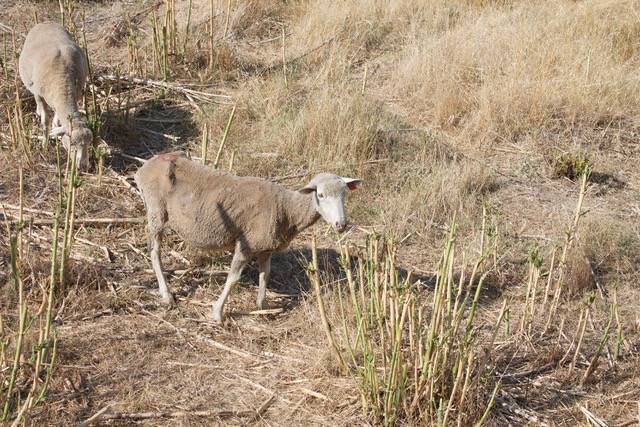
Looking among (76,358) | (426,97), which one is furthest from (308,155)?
(76,358)

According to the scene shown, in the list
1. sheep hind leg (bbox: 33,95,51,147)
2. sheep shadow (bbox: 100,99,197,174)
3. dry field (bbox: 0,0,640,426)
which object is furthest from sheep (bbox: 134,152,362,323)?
sheep hind leg (bbox: 33,95,51,147)

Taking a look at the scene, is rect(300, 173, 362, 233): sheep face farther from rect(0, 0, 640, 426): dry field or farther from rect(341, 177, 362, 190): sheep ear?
rect(0, 0, 640, 426): dry field

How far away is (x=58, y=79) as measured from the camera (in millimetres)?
7922

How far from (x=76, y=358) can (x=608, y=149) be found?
585 centimetres

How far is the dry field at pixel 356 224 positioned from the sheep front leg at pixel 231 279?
0.12 metres

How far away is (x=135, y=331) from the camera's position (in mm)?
5789

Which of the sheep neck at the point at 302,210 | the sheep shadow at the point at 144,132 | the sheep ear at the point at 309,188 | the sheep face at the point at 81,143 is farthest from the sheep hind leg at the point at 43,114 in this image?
the sheep ear at the point at 309,188

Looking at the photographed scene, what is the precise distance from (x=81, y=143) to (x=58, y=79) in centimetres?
93

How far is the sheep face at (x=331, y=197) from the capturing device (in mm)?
5629

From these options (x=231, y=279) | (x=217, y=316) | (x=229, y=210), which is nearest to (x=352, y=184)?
(x=229, y=210)

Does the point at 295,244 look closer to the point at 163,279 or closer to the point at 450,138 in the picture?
the point at 163,279

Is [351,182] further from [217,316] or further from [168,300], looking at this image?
[168,300]

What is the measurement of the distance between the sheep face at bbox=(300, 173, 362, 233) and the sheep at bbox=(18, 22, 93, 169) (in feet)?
8.53

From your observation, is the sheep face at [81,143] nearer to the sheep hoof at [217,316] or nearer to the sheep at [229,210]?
the sheep at [229,210]
